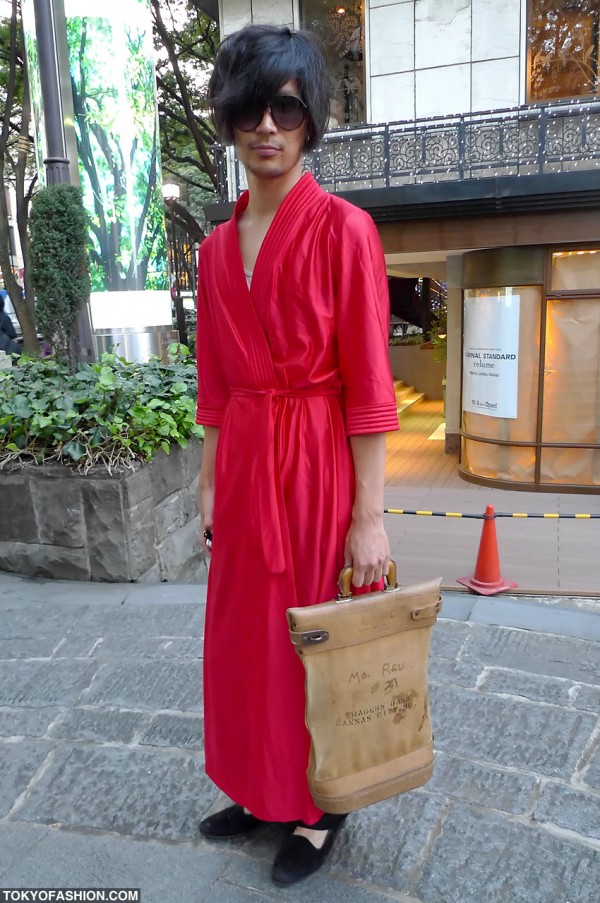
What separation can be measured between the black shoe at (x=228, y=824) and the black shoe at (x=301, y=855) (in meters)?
0.16

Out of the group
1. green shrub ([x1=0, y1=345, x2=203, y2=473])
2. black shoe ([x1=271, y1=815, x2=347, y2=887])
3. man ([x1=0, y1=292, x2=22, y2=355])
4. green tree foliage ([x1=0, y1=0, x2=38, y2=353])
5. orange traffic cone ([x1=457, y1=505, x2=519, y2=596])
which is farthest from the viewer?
green tree foliage ([x1=0, y1=0, x2=38, y2=353])

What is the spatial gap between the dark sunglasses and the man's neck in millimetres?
133

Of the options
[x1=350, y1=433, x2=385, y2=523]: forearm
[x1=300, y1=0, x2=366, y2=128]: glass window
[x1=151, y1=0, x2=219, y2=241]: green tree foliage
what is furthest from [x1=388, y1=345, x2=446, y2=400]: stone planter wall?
[x1=350, y1=433, x2=385, y2=523]: forearm

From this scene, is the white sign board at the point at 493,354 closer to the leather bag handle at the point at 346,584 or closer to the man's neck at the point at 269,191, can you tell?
the man's neck at the point at 269,191

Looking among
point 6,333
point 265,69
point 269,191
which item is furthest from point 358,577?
point 6,333

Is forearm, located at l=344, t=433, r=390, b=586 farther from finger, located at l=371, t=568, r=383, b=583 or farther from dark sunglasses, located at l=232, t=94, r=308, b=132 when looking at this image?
dark sunglasses, located at l=232, t=94, r=308, b=132

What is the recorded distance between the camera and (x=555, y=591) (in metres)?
5.11

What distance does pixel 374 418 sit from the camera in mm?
1804

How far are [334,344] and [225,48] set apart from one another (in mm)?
801

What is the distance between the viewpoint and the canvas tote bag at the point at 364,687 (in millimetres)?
1730

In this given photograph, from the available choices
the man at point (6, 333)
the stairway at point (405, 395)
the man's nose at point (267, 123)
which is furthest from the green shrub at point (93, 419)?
the stairway at point (405, 395)

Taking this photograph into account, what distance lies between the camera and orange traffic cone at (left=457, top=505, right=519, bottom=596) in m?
5.28

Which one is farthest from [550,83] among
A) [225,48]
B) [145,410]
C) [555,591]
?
[225,48]

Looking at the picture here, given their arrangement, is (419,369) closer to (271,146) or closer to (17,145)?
(17,145)
